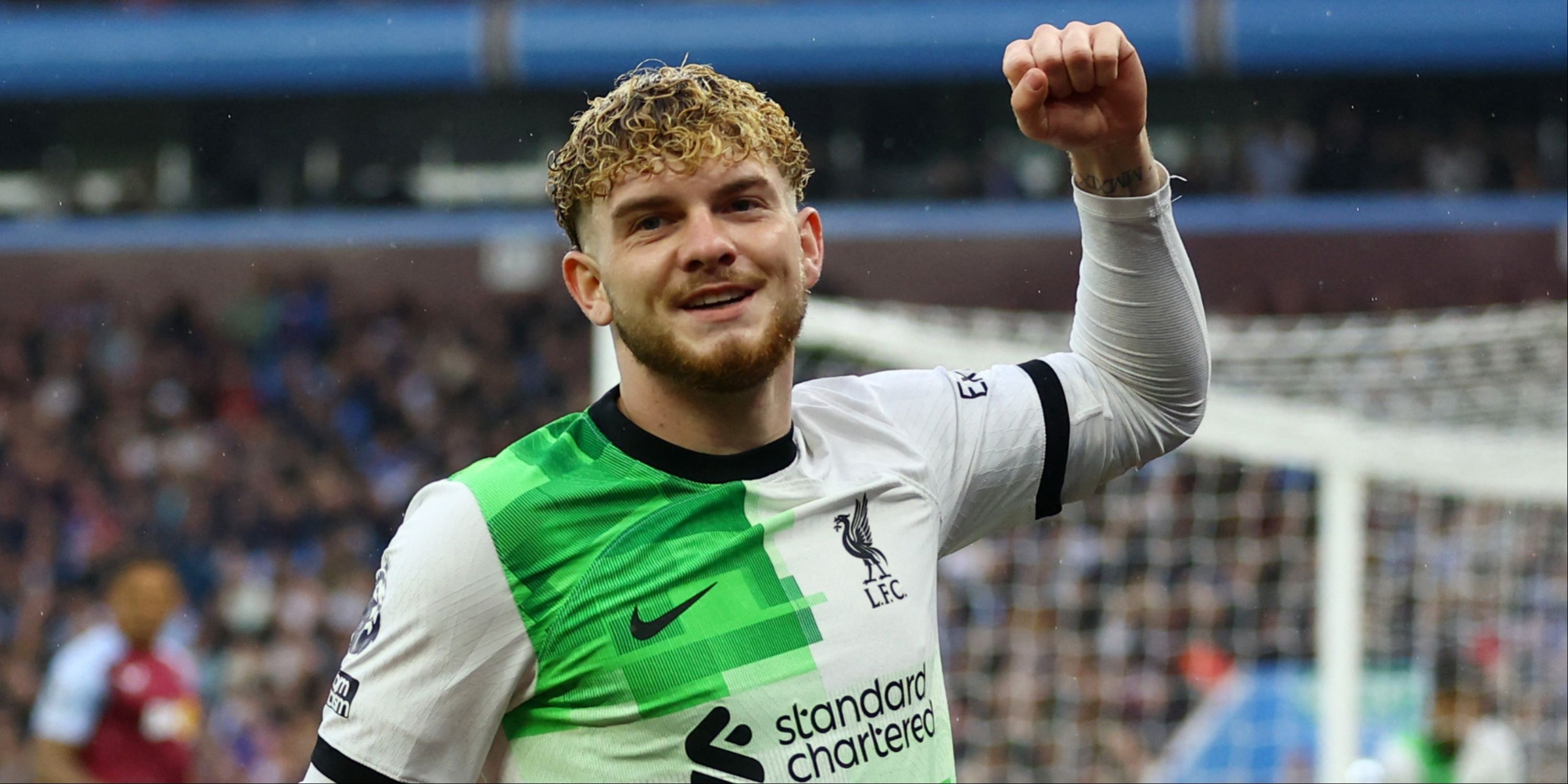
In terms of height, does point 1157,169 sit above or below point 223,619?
above

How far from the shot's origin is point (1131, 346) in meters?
1.85

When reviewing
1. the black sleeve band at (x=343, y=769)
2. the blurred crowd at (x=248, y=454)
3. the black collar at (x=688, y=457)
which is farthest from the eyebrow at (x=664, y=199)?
the blurred crowd at (x=248, y=454)

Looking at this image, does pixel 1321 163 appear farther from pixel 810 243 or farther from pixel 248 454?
pixel 810 243

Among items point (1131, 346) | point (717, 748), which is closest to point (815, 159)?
point (1131, 346)

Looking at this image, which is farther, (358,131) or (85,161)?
(85,161)

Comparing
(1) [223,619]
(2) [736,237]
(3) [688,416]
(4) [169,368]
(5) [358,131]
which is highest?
(5) [358,131]

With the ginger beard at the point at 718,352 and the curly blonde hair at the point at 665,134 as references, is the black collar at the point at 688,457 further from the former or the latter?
the curly blonde hair at the point at 665,134

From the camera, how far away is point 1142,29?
12805 mm

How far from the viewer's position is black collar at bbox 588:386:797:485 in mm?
1675

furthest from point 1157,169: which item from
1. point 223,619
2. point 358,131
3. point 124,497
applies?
point 124,497

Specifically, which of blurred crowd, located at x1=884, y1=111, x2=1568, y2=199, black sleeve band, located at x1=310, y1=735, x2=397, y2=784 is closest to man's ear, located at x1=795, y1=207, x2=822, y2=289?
black sleeve band, located at x1=310, y1=735, x2=397, y2=784

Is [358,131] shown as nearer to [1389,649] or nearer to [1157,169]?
[1389,649]

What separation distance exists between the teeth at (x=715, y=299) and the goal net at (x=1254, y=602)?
13.7 feet

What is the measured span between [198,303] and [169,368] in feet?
2.83
